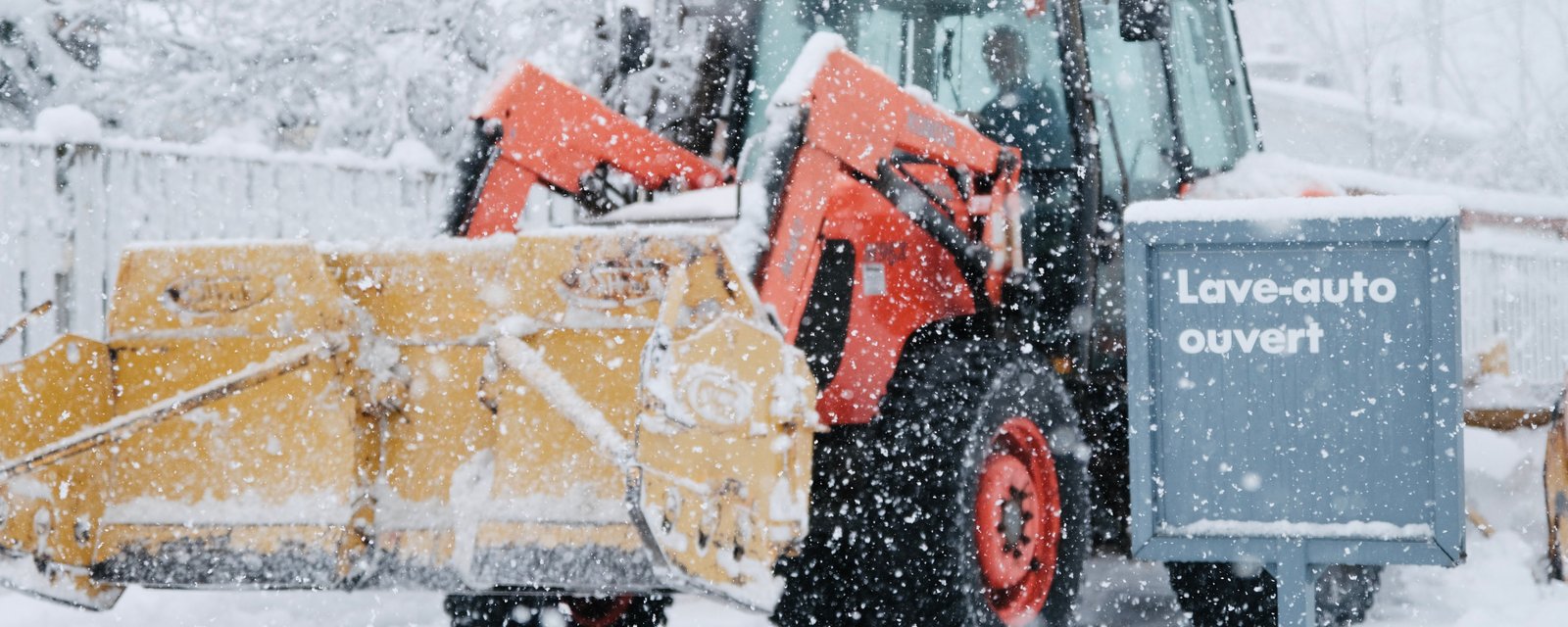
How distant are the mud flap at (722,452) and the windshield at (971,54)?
6.11ft

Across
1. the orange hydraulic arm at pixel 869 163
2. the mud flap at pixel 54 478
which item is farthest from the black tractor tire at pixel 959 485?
the mud flap at pixel 54 478

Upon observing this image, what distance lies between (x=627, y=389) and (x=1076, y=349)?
189 centimetres

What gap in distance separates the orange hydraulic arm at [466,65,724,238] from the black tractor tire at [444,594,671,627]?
1235mm

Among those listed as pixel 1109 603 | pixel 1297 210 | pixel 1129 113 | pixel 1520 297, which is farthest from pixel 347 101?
pixel 1520 297

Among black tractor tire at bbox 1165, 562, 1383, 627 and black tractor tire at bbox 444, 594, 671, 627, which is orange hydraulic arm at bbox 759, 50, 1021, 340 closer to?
black tractor tire at bbox 1165, 562, 1383, 627

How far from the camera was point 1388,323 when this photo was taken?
3.27m

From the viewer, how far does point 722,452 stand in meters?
3.53

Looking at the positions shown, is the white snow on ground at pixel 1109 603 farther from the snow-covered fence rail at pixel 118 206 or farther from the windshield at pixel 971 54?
the snow-covered fence rail at pixel 118 206

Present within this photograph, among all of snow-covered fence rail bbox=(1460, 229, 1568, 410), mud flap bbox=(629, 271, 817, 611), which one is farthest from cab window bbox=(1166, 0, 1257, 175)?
snow-covered fence rail bbox=(1460, 229, 1568, 410)

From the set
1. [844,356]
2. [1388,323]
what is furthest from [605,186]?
[1388,323]

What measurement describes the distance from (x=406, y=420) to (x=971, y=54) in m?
2.41

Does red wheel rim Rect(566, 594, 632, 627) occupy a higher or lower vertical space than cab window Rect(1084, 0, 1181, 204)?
lower

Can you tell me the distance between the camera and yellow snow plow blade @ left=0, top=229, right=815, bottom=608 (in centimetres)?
358

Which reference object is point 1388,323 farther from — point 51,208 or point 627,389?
point 51,208
